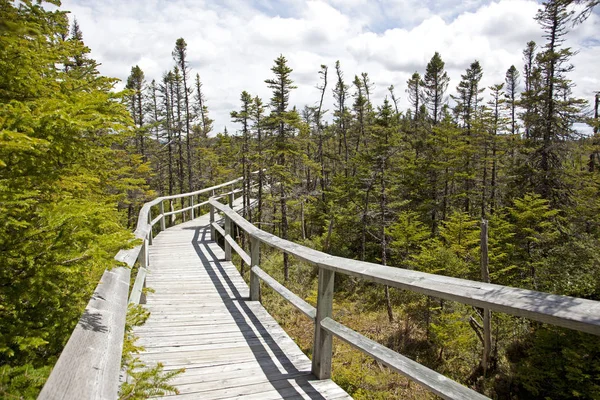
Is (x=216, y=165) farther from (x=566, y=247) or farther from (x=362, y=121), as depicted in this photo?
(x=566, y=247)

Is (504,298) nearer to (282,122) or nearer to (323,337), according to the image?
(323,337)

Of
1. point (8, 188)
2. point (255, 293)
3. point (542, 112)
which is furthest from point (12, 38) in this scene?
point (542, 112)

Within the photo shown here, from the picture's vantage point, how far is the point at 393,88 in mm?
37062

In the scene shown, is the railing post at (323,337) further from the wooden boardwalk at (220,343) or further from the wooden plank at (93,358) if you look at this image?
the wooden plank at (93,358)

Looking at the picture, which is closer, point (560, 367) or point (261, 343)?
point (261, 343)

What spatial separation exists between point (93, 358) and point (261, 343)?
2618 mm

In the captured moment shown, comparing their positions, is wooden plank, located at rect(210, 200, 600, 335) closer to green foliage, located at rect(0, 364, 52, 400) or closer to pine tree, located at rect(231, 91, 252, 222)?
green foliage, located at rect(0, 364, 52, 400)

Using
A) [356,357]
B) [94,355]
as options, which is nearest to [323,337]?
[94,355]

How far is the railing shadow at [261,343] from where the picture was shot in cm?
287

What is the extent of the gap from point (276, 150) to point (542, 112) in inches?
591

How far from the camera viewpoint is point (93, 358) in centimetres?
136

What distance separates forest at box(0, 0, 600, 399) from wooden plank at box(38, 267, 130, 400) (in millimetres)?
263

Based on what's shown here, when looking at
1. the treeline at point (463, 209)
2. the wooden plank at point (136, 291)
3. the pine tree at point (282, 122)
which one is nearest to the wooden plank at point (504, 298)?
the wooden plank at point (136, 291)

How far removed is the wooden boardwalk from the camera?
2.85 metres
